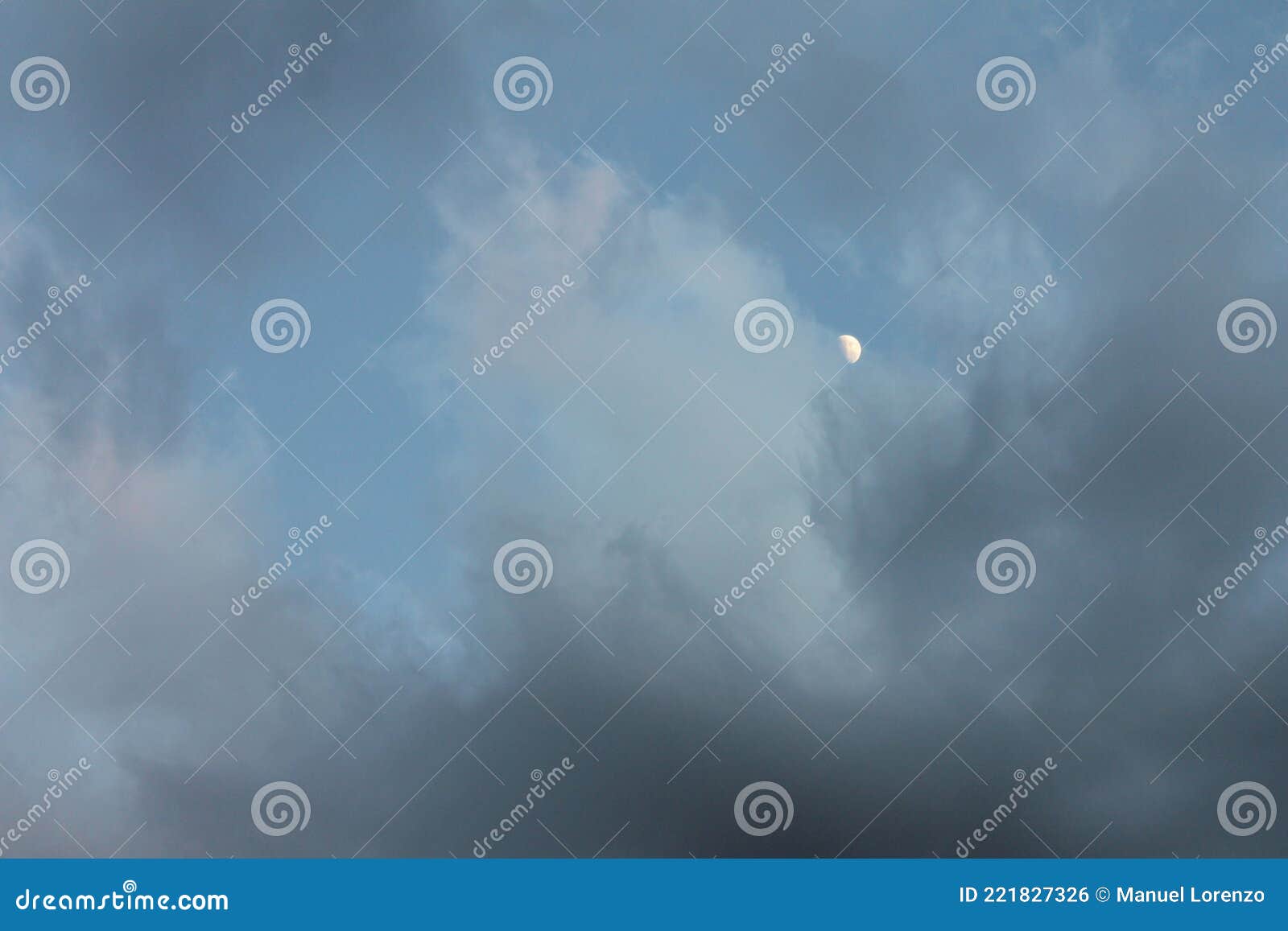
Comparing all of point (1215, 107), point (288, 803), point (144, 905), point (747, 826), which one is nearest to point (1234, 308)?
point (1215, 107)

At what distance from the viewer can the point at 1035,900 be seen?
2766 centimetres

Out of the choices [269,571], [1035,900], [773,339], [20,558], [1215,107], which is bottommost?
[20,558]

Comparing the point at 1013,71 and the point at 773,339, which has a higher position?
the point at 1013,71

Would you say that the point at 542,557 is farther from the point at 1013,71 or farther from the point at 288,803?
the point at 1013,71

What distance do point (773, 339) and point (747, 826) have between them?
45.1ft

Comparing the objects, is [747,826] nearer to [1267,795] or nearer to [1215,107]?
[1267,795]

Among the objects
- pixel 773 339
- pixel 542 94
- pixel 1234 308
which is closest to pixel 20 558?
pixel 542 94

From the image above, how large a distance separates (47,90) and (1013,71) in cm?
2826

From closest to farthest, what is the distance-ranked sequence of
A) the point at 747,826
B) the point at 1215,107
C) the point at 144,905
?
the point at 144,905
the point at 747,826
the point at 1215,107

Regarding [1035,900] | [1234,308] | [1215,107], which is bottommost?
[1035,900]

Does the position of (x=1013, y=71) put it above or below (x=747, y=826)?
above

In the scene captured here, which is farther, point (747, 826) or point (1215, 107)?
point (1215, 107)

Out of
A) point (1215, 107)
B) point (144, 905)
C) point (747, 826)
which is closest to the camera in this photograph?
point (144, 905)

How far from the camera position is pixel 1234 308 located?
35.5 meters
